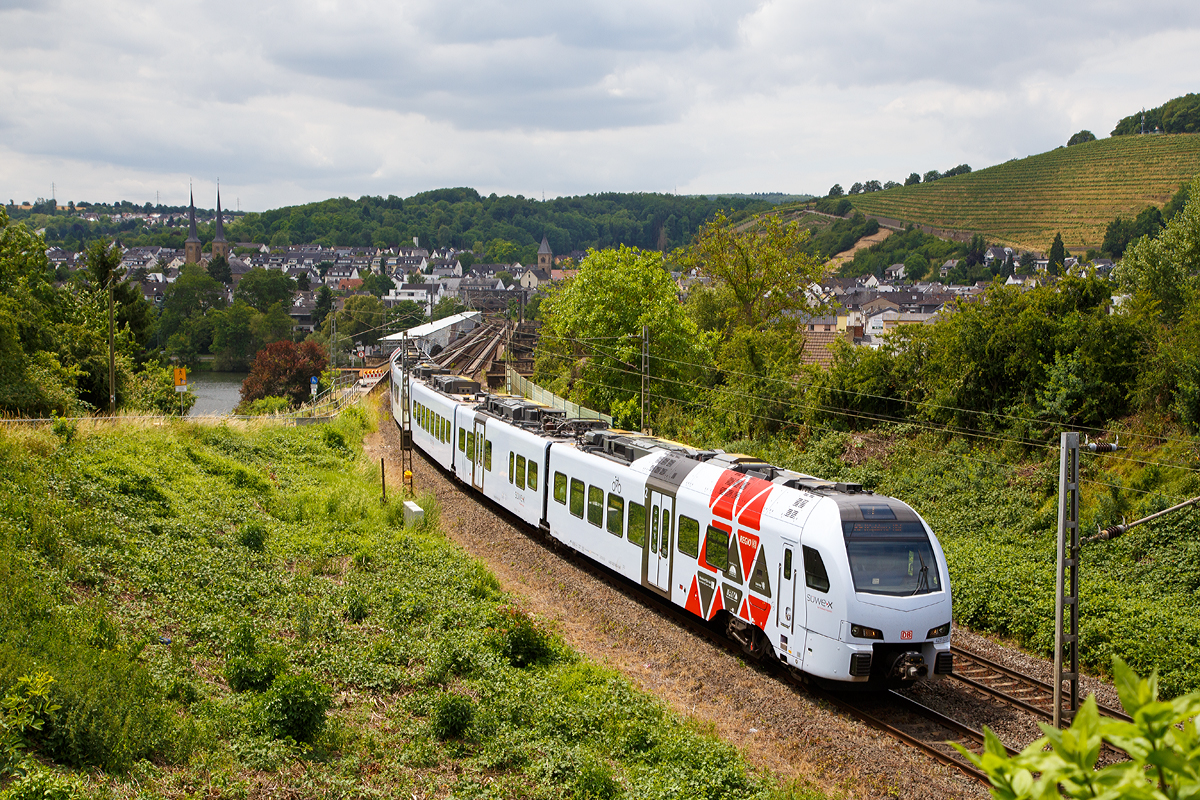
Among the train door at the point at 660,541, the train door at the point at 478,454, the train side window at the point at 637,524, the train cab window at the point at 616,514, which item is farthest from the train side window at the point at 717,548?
the train door at the point at 478,454

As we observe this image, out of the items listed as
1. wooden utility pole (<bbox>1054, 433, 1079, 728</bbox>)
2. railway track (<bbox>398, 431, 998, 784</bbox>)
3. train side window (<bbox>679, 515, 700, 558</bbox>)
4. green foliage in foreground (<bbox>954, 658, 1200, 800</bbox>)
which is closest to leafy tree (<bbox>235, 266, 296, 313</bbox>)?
train side window (<bbox>679, 515, 700, 558</bbox>)

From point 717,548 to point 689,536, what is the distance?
819 mm

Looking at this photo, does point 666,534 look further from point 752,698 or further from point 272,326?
point 272,326

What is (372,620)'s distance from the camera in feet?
46.9

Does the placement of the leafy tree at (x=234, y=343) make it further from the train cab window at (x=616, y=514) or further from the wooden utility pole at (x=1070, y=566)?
the wooden utility pole at (x=1070, y=566)

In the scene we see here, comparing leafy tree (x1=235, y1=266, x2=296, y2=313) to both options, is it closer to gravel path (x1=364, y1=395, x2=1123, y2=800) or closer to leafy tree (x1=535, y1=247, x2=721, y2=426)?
leafy tree (x1=535, y1=247, x2=721, y2=426)

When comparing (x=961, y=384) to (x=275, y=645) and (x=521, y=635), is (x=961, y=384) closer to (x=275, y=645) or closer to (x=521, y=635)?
(x=521, y=635)

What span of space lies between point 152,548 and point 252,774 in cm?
811

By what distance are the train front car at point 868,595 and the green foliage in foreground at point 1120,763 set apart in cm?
959

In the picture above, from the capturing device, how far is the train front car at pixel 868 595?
456 inches

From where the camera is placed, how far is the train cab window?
1697cm

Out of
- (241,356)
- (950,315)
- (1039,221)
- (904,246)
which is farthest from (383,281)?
(950,315)

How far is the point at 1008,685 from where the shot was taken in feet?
44.0

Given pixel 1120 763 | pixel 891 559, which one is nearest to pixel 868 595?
Answer: pixel 891 559
